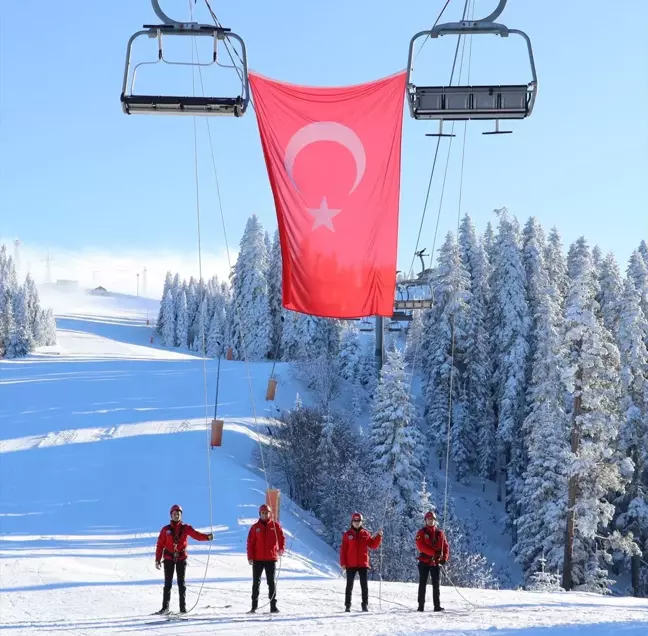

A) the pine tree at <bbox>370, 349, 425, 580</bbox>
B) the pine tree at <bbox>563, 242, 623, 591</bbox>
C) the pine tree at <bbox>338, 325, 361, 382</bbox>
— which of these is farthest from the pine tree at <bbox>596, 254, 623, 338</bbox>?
the pine tree at <bbox>338, 325, 361, 382</bbox>

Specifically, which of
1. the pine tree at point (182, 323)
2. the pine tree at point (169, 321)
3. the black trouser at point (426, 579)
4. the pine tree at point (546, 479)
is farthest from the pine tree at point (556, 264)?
the pine tree at point (169, 321)

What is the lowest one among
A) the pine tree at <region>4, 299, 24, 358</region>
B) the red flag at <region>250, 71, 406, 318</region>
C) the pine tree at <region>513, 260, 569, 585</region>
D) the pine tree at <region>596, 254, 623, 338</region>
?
the pine tree at <region>513, 260, 569, 585</region>

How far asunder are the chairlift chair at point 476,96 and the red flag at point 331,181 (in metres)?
1.44

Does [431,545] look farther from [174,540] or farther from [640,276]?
[640,276]

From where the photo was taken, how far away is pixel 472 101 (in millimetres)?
7980

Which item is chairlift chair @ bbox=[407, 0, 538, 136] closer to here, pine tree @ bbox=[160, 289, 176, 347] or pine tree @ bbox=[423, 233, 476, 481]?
pine tree @ bbox=[423, 233, 476, 481]

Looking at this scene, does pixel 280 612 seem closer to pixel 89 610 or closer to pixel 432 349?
pixel 89 610

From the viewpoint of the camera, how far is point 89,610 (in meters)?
11.7

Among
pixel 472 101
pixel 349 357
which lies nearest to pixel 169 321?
pixel 349 357

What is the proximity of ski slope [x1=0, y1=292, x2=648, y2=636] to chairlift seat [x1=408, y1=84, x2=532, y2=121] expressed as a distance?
19.3ft

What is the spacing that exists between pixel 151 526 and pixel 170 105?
16.3 meters

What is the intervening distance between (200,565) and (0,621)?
22.9 ft

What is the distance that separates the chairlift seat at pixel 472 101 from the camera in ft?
26.1

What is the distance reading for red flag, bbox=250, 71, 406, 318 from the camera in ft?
31.0
